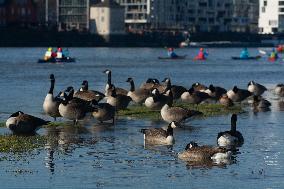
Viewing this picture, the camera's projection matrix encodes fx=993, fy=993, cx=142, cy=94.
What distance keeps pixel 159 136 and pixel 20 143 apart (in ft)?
15.5

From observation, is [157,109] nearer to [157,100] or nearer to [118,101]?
[157,100]

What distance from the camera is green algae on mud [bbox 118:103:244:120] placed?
145ft

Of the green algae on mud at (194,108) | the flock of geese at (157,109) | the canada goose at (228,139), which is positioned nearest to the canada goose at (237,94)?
the flock of geese at (157,109)

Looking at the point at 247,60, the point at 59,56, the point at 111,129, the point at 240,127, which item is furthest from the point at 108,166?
the point at 247,60

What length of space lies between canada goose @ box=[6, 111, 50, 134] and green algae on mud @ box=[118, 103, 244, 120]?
835 cm

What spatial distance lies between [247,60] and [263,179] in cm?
12887

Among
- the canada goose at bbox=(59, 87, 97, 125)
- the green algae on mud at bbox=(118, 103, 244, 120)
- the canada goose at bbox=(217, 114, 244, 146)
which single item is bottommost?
the green algae on mud at bbox=(118, 103, 244, 120)

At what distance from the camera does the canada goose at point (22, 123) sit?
35.6 metres

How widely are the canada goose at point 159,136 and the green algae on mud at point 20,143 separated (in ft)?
11.8

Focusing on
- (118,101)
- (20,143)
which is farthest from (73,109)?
(118,101)

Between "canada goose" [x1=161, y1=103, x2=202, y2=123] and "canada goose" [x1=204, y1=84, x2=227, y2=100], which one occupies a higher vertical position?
"canada goose" [x1=161, y1=103, x2=202, y2=123]

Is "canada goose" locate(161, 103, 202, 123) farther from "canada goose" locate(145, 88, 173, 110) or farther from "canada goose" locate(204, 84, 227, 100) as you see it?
"canada goose" locate(204, 84, 227, 100)

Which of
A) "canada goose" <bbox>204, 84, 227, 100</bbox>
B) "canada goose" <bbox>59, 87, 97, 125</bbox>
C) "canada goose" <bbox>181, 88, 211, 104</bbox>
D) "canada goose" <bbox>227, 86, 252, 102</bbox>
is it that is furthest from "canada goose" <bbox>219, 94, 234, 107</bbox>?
"canada goose" <bbox>59, 87, 97, 125</bbox>

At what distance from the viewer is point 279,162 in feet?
99.4
